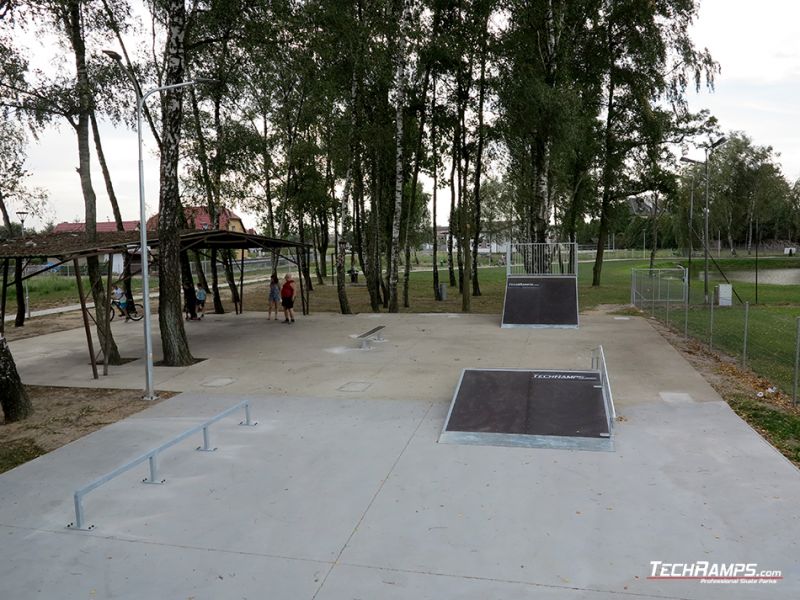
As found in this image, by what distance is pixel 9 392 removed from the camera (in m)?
9.10

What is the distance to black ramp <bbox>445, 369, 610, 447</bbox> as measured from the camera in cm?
749

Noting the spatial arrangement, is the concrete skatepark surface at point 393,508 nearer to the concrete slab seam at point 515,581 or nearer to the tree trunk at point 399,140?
the concrete slab seam at point 515,581

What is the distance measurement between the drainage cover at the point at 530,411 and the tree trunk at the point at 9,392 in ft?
23.8

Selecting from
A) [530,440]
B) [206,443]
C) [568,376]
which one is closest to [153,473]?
[206,443]

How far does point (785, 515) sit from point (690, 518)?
2.99 ft

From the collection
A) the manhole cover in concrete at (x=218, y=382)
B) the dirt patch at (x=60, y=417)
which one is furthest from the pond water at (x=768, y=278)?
the dirt patch at (x=60, y=417)

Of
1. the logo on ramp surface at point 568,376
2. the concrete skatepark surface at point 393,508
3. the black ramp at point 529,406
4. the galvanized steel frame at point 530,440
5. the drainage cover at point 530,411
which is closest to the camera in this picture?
the concrete skatepark surface at point 393,508

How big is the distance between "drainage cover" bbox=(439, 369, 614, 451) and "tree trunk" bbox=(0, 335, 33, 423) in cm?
726

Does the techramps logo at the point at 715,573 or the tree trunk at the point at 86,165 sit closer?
the techramps logo at the point at 715,573

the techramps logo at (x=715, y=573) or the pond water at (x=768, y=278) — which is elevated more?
the pond water at (x=768, y=278)

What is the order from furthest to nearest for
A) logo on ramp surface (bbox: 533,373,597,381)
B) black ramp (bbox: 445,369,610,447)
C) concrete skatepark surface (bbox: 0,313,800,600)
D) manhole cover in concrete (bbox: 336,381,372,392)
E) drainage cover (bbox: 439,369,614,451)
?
1. manhole cover in concrete (bbox: 336,381,372,392)
2. logo on ramp surface (bbox: 533,373,597,381)
3. black ramp (bbox: 445,369,610,447)
4. drainage cover (bbox: 439,369,614,451)
5. concrete skatepark surface (bbox: 0,313,800,600)

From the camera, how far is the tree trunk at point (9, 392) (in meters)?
9.02

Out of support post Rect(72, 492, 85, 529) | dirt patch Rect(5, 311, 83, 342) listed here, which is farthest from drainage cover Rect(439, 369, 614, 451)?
dirt patch Rect(5, 311, 83, 342)

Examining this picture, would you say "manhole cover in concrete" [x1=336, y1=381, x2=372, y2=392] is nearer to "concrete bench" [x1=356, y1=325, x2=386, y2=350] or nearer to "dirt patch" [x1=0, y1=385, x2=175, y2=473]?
"dirt patch" [x1=0, y1=385, x2=175, y2=473]
